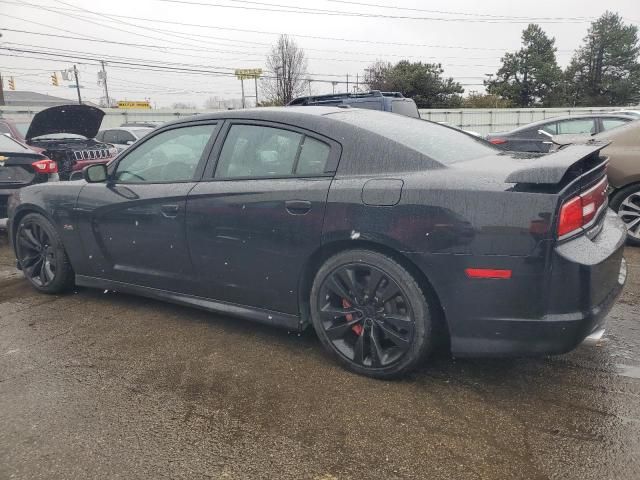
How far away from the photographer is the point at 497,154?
10.7ft

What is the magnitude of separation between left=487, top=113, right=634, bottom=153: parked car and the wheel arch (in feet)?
22.3

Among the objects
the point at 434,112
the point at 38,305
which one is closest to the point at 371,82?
the point at 434,112

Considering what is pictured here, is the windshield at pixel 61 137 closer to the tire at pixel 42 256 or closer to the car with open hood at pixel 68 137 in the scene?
the car with open hood at pixel 68 137

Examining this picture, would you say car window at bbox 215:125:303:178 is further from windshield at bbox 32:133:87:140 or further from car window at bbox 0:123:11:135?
car window at bbox 0:123:11:135

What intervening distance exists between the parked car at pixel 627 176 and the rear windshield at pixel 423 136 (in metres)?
2.72

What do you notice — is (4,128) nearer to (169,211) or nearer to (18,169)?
(18,169)

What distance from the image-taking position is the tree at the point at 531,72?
49500 millimetres

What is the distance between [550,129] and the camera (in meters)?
9.17

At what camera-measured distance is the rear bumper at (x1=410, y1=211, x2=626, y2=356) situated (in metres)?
2.34

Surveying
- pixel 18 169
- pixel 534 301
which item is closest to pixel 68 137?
pixel 18 169

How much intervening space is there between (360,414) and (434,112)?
2830 cm

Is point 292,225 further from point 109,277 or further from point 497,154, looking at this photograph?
point 109,277

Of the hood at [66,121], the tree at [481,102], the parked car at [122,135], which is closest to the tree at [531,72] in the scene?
the tree at [481,102]

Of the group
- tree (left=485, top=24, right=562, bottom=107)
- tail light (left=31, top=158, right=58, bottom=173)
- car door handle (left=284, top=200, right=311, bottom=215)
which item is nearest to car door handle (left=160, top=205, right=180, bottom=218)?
car door handle (left=284, top=200, right=311, bottom=215)
